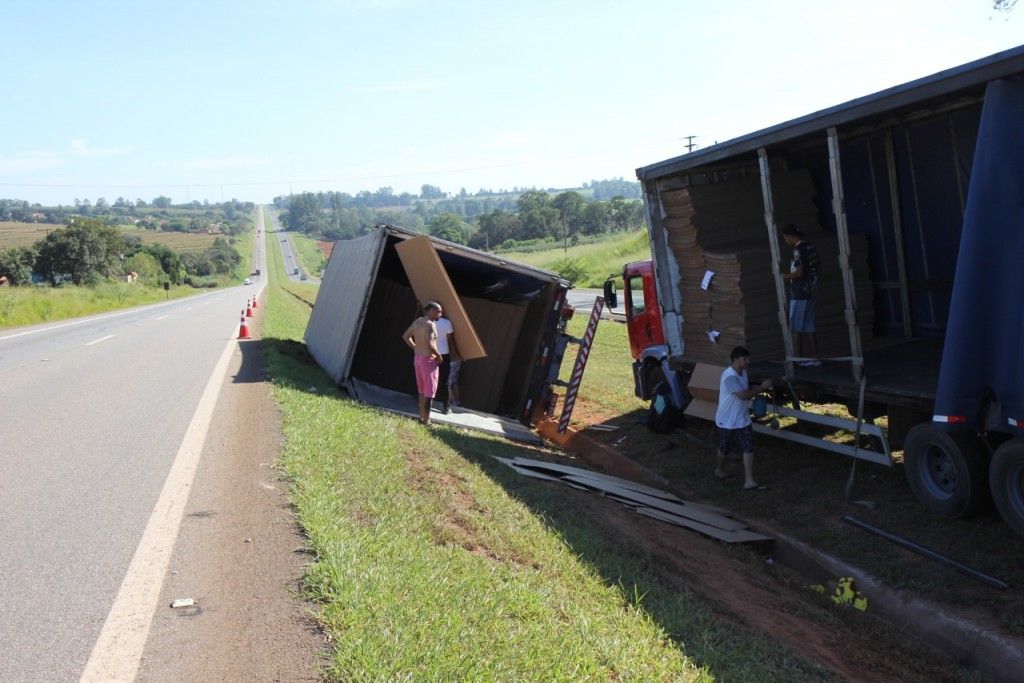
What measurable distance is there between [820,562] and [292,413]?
5499mm

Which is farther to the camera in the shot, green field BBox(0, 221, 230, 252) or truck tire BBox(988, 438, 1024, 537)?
green field BBox(0, 221, 230, 252)

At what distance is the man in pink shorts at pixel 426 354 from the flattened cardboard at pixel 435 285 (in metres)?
0.42

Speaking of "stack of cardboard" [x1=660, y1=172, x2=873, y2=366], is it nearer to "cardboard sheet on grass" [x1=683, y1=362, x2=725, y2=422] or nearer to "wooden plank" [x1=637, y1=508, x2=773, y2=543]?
"cardboard sheet on grass" [x1=683, y1=362, x2=725, y2=422]

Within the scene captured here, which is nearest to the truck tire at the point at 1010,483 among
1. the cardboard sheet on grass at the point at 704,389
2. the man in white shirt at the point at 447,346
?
the cardboard sheet on grass at the point at 704,389

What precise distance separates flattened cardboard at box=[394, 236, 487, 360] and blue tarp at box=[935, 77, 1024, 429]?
5.90 metres

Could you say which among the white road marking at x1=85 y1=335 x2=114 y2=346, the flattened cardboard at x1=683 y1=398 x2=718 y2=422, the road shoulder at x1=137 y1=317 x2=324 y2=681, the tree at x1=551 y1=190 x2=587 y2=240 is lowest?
the flattened cardboard at x1=683 y1=398 x2=718 y2=422

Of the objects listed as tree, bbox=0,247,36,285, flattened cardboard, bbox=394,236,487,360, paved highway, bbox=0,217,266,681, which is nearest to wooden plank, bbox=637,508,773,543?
flattened cardboard, bbox=394,236,487,360

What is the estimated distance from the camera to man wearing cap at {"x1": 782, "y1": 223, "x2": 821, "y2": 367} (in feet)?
30.1

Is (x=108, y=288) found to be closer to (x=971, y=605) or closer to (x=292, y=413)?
(x=292, y=413)

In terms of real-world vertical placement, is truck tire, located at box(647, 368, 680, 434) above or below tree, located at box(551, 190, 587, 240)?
below

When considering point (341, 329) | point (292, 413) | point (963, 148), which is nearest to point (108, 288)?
point (341, 329)

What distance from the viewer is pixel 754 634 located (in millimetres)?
5023

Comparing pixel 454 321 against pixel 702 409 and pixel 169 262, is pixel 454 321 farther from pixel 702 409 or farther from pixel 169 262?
pixel 169 262

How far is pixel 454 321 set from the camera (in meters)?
11.6
